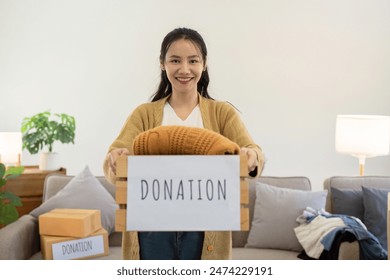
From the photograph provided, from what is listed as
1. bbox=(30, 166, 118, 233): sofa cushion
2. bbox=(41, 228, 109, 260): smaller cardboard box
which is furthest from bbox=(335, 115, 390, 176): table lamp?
bbox=(41, 228, 109, 260): smaller cardboard box

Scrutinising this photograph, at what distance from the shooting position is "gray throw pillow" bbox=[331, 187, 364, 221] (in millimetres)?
1874

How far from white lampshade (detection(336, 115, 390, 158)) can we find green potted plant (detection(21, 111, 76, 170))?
3.64ft

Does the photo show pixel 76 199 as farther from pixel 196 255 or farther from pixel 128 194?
pixel 128 194

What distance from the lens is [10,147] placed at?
2217 millimetres

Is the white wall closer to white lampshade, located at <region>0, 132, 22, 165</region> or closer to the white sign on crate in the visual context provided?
white lampshade, located at <region>0, 132, 22, 165</region>

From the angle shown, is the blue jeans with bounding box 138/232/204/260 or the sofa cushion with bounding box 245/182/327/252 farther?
the sofa cushion with bounding box 245/182/327/252

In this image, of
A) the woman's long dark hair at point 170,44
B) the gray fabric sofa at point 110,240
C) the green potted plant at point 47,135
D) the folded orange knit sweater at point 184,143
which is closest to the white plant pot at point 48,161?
the green potted plant at point 47,135

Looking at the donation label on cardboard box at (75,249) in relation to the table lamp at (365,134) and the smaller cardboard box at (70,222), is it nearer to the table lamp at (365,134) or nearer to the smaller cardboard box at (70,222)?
the smaller cardboard box at (70,222)

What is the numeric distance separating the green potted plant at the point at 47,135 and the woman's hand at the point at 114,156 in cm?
158

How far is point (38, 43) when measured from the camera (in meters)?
2.25

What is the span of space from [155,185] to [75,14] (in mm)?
1570

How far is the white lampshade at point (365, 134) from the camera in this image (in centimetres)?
214

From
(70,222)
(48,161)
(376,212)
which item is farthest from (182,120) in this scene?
(48,161)
